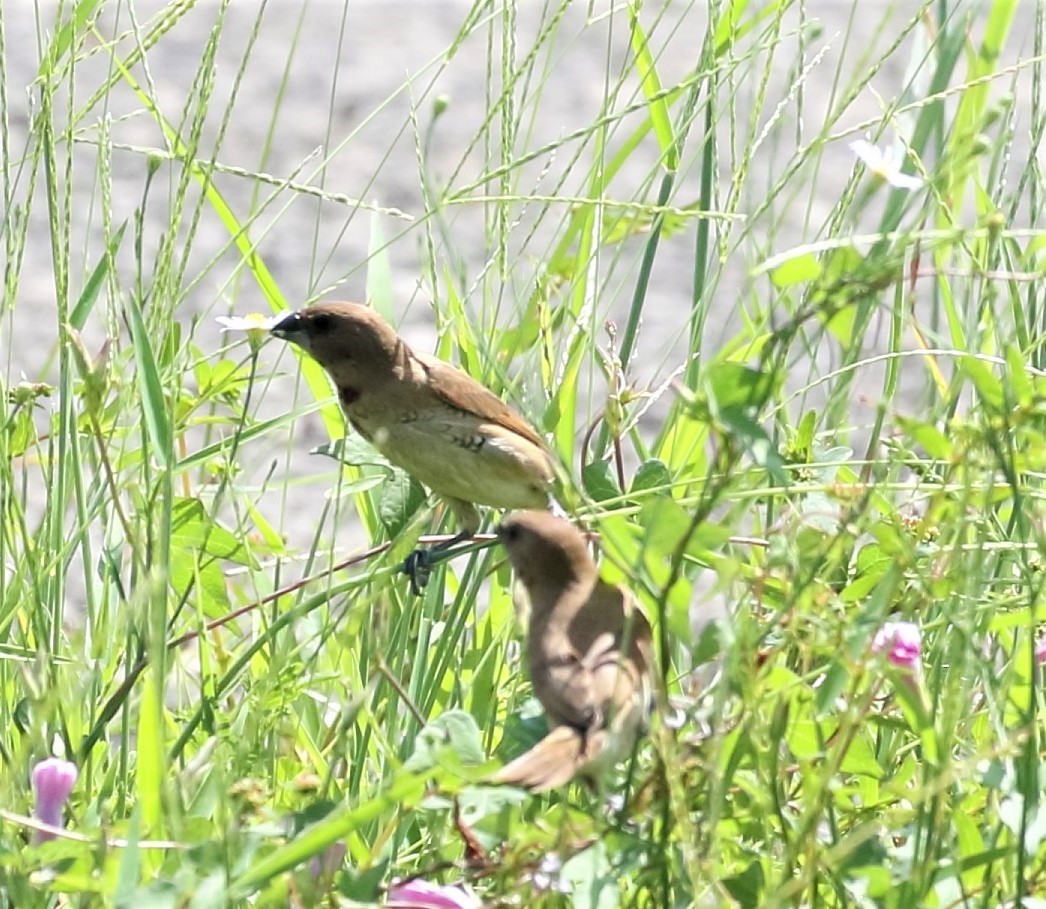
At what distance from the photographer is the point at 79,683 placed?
4.50ft

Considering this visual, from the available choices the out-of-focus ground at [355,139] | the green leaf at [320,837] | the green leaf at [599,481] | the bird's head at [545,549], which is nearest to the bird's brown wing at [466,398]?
the green leaf at [599,481]

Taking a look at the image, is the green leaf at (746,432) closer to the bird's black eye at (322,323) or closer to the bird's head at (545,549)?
the bird's head at (545,549)

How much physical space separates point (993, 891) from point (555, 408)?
31.9 inches

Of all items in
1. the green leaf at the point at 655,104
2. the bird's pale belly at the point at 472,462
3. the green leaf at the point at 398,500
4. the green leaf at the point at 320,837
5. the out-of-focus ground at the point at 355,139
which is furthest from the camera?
the out-of-focus ground at the point at 355,139

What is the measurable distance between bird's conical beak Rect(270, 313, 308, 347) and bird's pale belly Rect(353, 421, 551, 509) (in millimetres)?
159

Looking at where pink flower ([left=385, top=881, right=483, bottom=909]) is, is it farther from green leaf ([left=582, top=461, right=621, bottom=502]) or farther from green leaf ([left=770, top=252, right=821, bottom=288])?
green leaf ([left=582, top=461, right=621, bottom=502])

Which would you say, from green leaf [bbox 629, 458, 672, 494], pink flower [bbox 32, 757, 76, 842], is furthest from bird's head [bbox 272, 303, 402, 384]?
pink flower [bbox 32, 757, 76, 842]

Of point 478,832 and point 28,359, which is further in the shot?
point 28,359

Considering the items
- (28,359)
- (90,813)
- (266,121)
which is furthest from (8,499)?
(266,121)

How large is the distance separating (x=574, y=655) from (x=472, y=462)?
1.13 metres

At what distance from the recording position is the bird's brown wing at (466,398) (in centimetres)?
265

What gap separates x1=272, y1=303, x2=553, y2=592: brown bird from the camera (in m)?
2.56

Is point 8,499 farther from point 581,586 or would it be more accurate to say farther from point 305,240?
point 305,240

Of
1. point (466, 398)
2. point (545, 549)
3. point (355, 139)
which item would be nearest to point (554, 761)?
point (545, 549)
